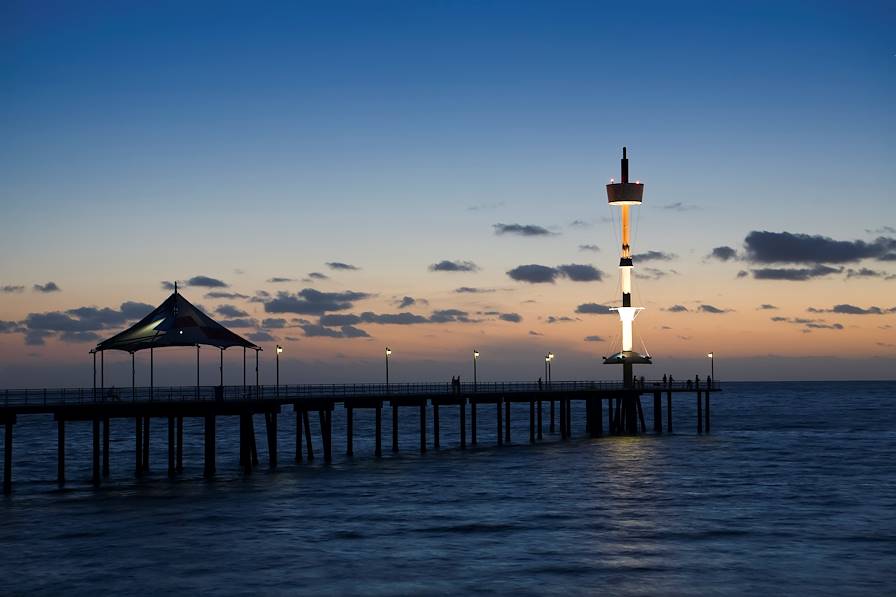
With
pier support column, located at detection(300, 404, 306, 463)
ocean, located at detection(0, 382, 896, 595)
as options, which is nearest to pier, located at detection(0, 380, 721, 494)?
pier support column, located at detection(300, 404, 306, 463)

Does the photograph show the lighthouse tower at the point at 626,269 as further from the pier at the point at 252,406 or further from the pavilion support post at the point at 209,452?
the pavilion support post at the point at 209,452

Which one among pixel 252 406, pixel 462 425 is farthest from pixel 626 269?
pixel 252 406

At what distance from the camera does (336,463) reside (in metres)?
79.3

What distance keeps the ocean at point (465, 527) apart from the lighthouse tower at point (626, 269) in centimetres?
2886

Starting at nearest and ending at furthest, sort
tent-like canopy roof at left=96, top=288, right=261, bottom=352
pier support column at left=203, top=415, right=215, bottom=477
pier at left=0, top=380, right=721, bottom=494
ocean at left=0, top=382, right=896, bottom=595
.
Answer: ocean at left=0, top=382, right=896, bottom=595 < pier at left=0, top=380, right=721, bottom=494 < pier support column at left=203, top=415, right=215, bottom=477 < tent-like canopy roof at left=96, top=288, right=261, bottom=352

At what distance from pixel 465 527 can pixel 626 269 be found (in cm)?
6867

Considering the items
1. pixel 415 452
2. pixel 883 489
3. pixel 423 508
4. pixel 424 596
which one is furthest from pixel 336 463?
pixel 424 596

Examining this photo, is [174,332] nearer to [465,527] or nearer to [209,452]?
[209,452]

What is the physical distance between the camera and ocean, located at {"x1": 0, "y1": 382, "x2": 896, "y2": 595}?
40281mm

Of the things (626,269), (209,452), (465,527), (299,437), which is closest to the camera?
(465,527)

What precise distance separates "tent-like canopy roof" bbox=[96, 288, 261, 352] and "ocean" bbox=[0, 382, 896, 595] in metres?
8.74

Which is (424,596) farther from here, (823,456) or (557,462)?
(823,456)

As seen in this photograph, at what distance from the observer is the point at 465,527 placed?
51469mm

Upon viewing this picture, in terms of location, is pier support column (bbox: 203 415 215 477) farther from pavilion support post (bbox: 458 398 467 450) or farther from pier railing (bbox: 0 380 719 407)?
pavilion support post (bbox: 458 398 467 450)
